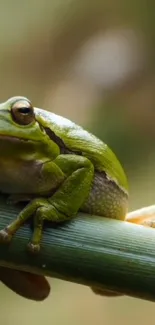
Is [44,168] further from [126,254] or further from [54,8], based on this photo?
[54,8]

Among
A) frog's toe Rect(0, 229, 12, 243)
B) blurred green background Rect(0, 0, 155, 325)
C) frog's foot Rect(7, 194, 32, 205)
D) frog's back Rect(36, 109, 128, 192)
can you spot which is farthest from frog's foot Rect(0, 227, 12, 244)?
blurred green background Rect(0, 0, 155, 325)

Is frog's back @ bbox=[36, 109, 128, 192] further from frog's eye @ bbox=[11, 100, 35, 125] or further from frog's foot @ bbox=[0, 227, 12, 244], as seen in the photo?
frog's foot @ bbox=[0, 227, 12, 244]

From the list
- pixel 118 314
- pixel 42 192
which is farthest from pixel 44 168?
pixel 118 314

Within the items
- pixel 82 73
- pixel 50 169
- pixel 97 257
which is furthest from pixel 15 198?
pixel 82 73

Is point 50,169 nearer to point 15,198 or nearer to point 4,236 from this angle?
point 15,198

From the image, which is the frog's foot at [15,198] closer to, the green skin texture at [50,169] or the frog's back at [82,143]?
the green skin texture at [50,169]

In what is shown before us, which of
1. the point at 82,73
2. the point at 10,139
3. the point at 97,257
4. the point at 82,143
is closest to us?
the point at 97,257
